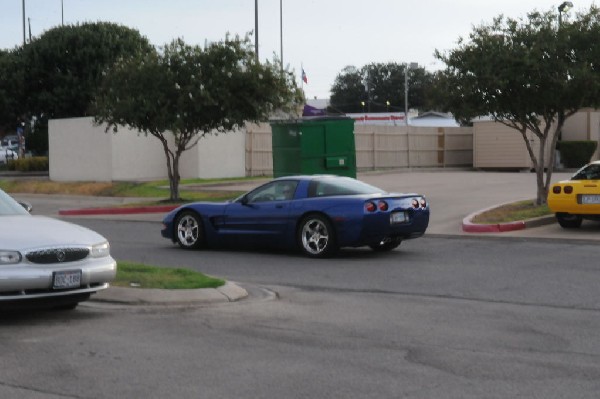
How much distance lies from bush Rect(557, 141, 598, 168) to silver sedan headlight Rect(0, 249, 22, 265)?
3673cm

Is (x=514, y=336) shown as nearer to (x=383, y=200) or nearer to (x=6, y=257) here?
(x=6, y=257)

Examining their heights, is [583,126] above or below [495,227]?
above

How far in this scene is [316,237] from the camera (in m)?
14.9

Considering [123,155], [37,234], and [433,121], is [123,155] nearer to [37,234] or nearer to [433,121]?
[37,234]

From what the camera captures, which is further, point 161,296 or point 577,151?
point 577,151

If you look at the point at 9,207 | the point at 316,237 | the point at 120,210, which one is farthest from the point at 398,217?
the point at 120,210

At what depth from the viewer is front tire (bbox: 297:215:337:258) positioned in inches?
579

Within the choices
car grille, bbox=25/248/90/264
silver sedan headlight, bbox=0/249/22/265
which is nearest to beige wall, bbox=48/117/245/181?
car grille, bbox=25/248/90/264

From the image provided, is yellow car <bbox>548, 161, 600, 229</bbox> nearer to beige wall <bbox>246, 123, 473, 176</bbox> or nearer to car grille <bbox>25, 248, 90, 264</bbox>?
car grille <bbox>25, 248, 90, 264</bbox>

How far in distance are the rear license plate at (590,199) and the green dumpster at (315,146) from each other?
32.4 feet

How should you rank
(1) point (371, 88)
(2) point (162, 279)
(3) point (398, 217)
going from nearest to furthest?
1. (2) point (162, 279)
2. (3) point (398, 217)
3. (1) point (371, 88)

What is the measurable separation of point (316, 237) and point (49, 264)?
21.2 feet

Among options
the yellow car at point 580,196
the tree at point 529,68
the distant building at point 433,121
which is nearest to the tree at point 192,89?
the tree at point 529,68

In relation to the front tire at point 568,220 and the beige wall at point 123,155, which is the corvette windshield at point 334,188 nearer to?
the front tire at point 568,220
